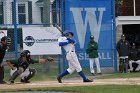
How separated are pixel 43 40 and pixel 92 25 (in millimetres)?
2738

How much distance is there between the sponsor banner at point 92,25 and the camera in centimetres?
2170

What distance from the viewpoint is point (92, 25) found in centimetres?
2205

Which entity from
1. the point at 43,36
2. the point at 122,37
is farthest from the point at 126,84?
the point at 122,37

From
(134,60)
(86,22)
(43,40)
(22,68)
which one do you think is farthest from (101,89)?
(134,60)

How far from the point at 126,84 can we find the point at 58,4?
6.55 m

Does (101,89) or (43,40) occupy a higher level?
(43,40)

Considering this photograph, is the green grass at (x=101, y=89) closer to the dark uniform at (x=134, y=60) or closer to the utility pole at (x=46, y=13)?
the utility pole at (x=46, y=13)

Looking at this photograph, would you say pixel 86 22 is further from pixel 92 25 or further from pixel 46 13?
pixel 46 13

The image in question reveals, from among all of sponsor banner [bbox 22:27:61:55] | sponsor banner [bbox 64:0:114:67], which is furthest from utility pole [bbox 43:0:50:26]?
sponsor banner [bbox 64:0:114:67]

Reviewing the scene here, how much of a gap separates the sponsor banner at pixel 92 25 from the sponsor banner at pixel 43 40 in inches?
53.6

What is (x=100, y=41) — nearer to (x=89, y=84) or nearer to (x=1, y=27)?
(x=1, y=27)

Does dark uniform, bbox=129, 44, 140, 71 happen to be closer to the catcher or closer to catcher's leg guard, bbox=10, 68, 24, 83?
the catcher

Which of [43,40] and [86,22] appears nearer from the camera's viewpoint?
[43,40]

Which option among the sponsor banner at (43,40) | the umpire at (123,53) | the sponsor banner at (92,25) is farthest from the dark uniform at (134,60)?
the sponsor banner at (43,40)
